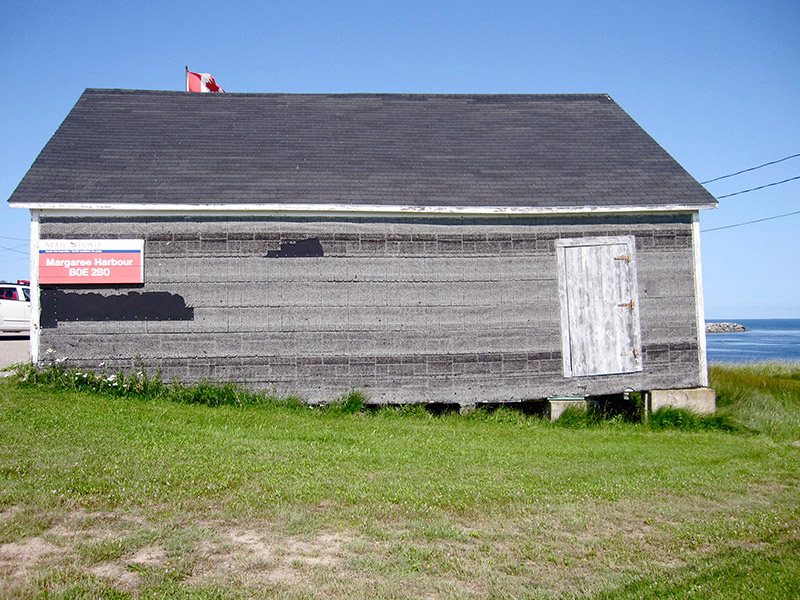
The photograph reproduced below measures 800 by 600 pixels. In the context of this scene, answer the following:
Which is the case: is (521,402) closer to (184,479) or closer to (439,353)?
(439,353)

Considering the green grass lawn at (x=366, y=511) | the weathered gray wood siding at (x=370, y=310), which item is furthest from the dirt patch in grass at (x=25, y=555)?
the weathered gray wood siding at (x=370, y=310)

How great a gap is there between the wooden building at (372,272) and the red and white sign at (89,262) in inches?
2.3

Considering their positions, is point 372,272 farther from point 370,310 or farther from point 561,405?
point 561,405

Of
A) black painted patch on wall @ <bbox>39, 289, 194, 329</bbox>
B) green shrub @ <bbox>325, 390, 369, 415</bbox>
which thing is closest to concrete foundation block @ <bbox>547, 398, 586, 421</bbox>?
green shrub @ <bbox>325, 390, 369, 415</bbox>

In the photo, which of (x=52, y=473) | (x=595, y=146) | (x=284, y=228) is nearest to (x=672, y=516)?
(x=52, y=473)

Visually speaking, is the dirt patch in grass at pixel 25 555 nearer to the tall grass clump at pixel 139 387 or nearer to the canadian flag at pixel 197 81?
the tall grass clump at pixel 139 387

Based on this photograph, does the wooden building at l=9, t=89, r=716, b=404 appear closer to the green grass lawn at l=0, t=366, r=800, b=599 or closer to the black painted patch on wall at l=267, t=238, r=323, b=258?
the black painted patch on wall at l=267, t=238, r=323, b=258

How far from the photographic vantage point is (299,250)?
444 inches

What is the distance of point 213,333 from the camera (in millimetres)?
11062

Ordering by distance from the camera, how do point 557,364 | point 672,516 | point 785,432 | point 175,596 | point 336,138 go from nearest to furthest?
point 175,596, point 672,516, point 785,432, point 557,364, point 336,138

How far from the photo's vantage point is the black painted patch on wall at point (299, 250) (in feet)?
36.9

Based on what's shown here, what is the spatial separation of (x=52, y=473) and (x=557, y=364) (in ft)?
26.6

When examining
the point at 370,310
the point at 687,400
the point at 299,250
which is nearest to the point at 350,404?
the point at 370,310

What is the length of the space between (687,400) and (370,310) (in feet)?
19.2
